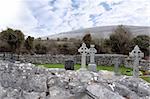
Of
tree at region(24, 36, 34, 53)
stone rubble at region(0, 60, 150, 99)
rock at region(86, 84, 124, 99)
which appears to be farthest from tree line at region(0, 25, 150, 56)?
rock at region(86, 84, 124, 99)

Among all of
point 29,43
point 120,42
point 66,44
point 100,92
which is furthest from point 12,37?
point 100,92

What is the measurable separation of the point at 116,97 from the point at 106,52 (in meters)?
24.0

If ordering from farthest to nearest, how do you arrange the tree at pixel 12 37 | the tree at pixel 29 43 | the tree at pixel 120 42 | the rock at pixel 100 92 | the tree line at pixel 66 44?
the tree at pixel 120 42 → the tree at pixel 29 43 → the tree line at pixel 66 44 → the tree at pixel 12 37 → the rock at pixel 100 92

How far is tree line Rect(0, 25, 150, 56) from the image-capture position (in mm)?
25375

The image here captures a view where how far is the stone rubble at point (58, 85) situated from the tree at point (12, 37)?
21721 mm

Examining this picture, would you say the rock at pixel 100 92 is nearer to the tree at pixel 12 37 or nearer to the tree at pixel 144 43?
the tree at pixel 144 43

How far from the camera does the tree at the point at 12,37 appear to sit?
2520cm

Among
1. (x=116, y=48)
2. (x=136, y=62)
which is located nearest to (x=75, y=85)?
(x=136, y=62)

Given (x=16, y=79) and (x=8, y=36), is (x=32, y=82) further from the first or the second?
(x=8, y=36)

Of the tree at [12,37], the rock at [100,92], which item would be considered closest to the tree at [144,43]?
the tree at [12,37]

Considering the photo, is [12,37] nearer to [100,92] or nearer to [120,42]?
[120,42]

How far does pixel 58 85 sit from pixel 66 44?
2429cm

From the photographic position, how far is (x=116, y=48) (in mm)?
28094

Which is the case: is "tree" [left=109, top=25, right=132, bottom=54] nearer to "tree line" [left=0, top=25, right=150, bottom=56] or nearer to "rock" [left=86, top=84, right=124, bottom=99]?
"tree line" [left=0, top=25, right=150, bottom=56]
